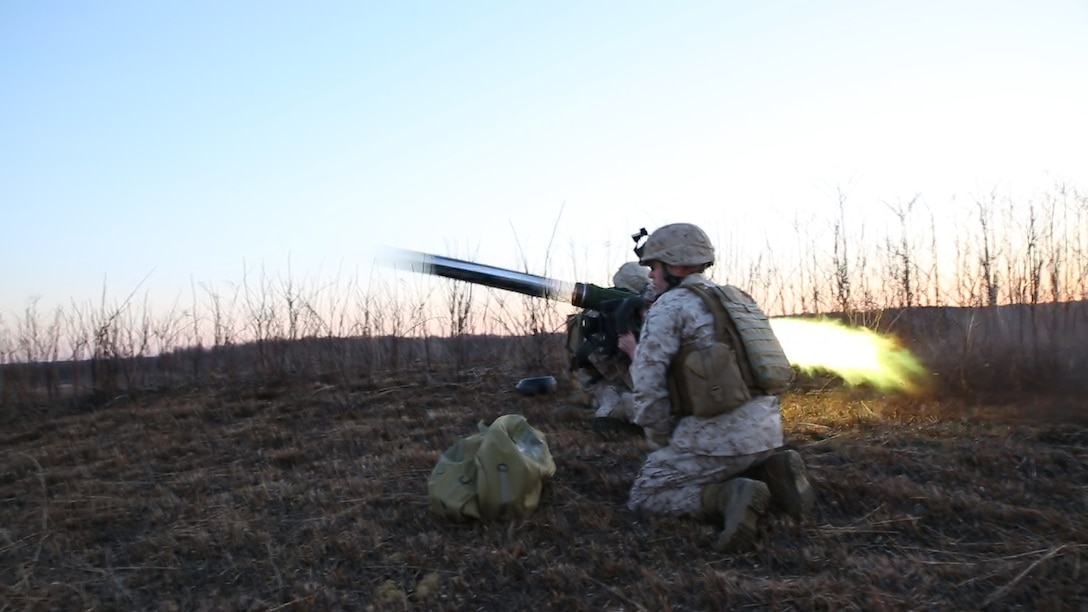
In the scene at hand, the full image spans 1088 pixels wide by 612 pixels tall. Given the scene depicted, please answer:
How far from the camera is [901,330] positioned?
8.10 metres

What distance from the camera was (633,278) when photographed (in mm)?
6355

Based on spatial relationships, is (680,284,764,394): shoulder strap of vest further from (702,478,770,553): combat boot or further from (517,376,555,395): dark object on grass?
(517,376,555,395): dark object on grass

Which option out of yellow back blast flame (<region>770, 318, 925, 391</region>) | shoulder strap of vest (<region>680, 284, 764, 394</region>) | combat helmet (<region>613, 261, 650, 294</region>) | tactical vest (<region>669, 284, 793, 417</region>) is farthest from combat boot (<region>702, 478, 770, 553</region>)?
yellow back blast flame (<region>770, 318, 925, 391</region>)

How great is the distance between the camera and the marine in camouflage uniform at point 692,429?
13.2 ft

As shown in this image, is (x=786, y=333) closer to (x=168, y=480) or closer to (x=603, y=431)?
(x=603, y=431)

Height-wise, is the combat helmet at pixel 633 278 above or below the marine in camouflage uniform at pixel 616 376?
above

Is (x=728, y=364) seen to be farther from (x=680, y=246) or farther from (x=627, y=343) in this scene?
(x=627, y=343)

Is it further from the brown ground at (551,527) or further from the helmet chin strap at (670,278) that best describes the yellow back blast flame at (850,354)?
the helmet chin strap at (670,278)

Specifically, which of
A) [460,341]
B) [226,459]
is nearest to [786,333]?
[460,341]

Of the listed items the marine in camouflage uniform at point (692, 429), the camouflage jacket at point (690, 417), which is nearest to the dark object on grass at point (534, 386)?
the marine in camouflage uniform at point (692, 429)

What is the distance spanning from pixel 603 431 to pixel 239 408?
356 cm

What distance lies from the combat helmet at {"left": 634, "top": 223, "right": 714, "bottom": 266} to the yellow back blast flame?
315cm

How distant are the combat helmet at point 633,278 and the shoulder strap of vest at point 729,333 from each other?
2188 millimetres

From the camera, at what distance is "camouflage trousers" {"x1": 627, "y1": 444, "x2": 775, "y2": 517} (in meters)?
4.10
